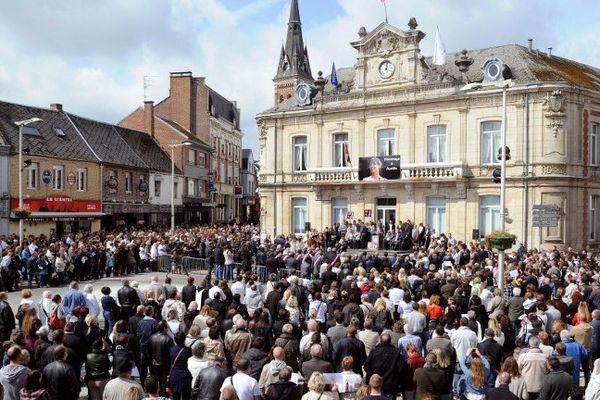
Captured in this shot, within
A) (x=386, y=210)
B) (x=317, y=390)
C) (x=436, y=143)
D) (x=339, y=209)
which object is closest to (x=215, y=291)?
(x=317, y=390)

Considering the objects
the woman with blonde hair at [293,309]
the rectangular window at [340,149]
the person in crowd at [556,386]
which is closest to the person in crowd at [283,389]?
the person in crowd at [556,386]

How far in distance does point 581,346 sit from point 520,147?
73.0 ft

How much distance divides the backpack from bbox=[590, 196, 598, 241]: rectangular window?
28575 millimetres

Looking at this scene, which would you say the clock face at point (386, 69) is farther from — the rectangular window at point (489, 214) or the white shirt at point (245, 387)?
the white shirt at point (245, 387)

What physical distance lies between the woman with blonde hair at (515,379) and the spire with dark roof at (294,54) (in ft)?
243

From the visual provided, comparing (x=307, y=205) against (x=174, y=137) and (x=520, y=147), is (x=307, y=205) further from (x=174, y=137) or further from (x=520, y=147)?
(x=174, y=137)

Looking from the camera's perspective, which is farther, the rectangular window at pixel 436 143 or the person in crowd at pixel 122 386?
the rectangular window at pixel 436 143

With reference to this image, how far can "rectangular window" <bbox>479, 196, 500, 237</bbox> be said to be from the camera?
31.9 meters

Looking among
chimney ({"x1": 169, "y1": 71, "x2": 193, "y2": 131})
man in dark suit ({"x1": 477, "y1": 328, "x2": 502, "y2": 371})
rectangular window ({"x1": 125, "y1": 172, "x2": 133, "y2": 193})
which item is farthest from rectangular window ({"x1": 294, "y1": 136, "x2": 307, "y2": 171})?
man in dark suit ({"x1": 477, "y1": 328, "x2": 502, "y2": 371})

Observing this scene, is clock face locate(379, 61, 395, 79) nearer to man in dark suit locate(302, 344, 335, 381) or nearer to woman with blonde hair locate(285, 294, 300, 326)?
woman with blonde hair locate(285, 294, 300, 326)

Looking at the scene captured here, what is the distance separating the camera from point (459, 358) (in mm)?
10359

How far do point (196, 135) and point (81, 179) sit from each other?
64.5 ft

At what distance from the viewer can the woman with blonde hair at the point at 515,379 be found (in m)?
8.43

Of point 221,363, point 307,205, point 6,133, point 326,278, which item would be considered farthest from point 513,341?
point 6,133
